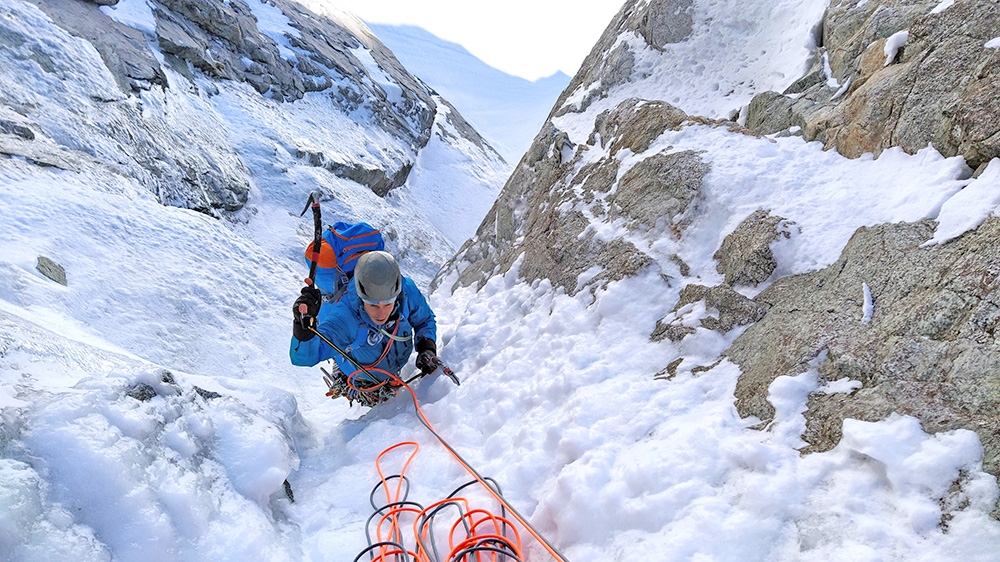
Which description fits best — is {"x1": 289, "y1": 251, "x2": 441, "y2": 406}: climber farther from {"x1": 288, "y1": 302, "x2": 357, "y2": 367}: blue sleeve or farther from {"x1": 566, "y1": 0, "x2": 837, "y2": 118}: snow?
{"x1": 566, "y1": 0, "x2": 837, "y2": 118}: snow

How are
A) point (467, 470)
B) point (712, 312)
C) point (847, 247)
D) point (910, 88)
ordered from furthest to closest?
point (910, 88) → point (712, 312) → point (467, 470) → point (847, 247)

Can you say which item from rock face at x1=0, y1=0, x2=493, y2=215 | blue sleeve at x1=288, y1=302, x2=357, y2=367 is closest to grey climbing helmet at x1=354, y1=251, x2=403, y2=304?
blue sleeve at x1=288, y1=302, x2=357, y2=367

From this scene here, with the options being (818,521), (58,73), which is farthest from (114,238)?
(818,521)

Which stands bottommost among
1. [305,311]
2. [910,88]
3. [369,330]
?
[369,330]

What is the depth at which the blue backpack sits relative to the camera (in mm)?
4207

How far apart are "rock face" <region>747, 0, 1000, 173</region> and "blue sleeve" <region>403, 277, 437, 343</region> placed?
3383mm

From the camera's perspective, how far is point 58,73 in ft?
28.8

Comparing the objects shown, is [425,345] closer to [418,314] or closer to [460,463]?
[418,314]

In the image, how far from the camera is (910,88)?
3455 mm

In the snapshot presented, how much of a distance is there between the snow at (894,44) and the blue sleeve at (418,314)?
4059 mm

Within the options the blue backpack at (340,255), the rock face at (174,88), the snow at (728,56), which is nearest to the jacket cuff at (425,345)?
the blue backpack at (340,255)

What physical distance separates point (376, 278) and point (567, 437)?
1664 mm

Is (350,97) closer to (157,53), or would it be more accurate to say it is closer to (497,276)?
(157,53)

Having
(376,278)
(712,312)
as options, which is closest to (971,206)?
(712,312)
